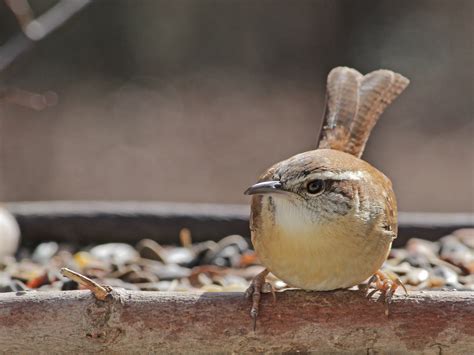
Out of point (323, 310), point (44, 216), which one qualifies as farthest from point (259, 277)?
point (44, 216)


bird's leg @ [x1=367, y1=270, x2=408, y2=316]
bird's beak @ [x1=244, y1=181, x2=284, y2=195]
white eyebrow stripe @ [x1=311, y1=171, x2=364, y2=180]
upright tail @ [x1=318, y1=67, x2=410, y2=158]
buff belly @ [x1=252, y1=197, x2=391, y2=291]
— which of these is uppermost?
upright tail @ [x1=318, y1=67, x2=410, y2=158]

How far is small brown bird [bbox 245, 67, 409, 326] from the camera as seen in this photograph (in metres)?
3.28

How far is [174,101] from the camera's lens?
14188 mm

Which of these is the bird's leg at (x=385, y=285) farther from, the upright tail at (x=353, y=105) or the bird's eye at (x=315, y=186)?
the upright tail at (x=353, y=105)

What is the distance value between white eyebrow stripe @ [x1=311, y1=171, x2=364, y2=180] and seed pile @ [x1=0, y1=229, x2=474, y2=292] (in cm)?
83

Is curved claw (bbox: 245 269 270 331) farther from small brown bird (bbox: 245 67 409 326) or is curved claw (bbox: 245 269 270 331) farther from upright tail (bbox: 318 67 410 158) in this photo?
upright tail (bbox: 318 67 410 158)

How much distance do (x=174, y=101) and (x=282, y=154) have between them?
294cm

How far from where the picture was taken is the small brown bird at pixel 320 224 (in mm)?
3278

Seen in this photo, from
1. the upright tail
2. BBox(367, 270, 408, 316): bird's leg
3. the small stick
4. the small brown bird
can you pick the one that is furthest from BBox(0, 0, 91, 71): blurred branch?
BBox(367, 270, 408, 316): bird's leg

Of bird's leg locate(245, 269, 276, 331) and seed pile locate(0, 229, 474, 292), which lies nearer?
bird's leg locate(245, 269, 276, 331)

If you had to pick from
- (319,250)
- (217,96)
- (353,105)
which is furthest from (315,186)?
(217,96)

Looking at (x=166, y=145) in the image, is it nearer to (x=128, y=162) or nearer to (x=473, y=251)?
(x=128, y=162)

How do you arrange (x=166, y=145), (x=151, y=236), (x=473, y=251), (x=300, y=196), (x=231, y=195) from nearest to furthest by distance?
(x=300, y=196), (x=473, y=251), (x=151, y=236), (x=231, y=195), (x=166, y=145)

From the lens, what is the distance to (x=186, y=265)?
4.93 metres
